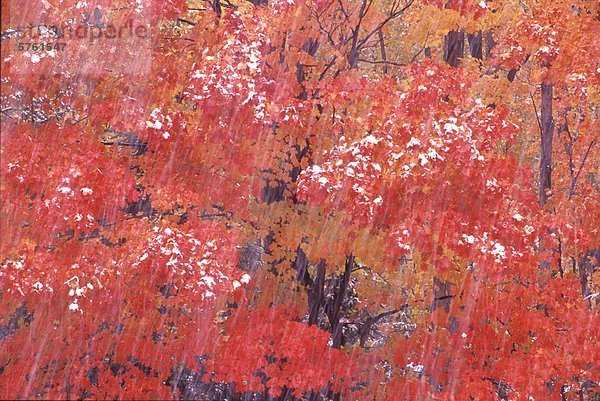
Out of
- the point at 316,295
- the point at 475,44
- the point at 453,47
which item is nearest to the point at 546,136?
the point at 475,44

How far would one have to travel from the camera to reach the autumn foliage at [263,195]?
29.9 ft

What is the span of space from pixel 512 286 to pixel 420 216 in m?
2.99

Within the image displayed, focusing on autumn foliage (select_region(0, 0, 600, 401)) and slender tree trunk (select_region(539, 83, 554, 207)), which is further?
slender tree trunk (select_region(539, 83, 554, 207))

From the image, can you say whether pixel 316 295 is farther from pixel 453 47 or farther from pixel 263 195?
pixel 453 47

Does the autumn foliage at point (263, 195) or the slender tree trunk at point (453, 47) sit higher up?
the slender tree trunk at point (453, 47)

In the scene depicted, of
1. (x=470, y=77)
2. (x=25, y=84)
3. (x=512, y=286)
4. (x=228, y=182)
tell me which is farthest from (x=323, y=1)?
(x=512, y=286)

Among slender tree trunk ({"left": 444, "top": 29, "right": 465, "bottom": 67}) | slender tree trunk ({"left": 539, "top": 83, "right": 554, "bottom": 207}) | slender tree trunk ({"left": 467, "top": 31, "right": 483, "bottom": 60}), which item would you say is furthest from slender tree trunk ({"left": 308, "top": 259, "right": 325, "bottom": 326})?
slender tree trunk ({"left": 467, "top": 31, "right": 483, "bottom": 60})

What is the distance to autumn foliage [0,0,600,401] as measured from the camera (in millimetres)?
9102

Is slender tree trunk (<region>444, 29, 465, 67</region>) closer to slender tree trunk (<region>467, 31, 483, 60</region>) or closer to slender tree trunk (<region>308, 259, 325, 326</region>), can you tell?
slender tree trunk (<region>467, 31, 483, 60</region>)

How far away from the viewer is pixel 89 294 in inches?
409

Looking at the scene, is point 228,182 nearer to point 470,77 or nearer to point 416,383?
point 470,77

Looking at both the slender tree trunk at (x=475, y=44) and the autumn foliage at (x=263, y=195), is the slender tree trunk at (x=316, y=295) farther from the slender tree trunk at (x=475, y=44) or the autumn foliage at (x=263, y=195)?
the slender tree trunk at (x=475, y=44)

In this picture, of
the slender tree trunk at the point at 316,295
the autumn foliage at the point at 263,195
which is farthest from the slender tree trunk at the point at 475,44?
the slender tree trunk at the point at 316,295

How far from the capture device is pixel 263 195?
38.2 feet
